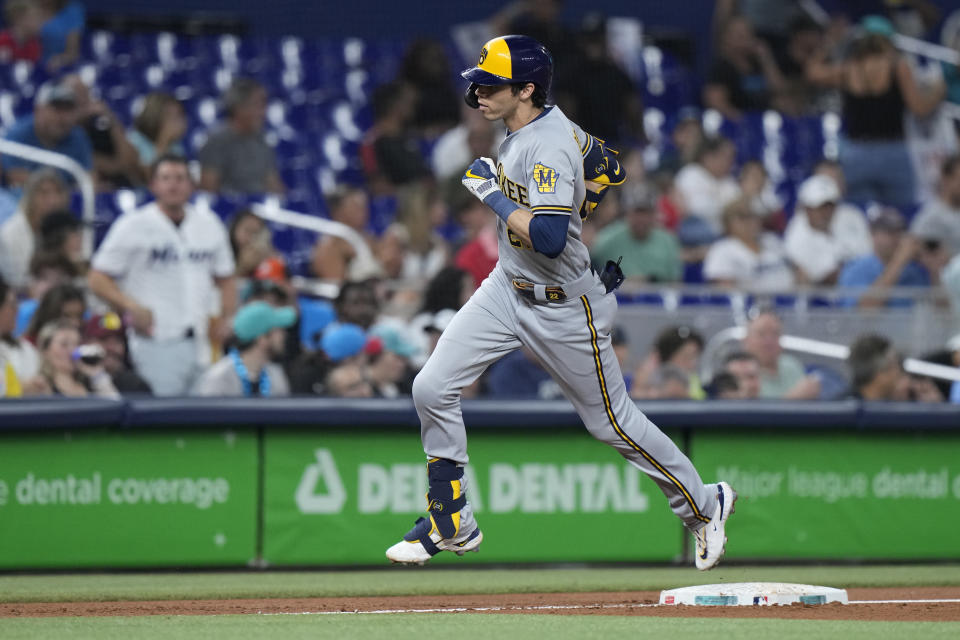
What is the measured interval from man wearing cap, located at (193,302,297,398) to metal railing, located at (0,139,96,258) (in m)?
1.68

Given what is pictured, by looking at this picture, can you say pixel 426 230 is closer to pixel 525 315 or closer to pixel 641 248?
pixel 641 248

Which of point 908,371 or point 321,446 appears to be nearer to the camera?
point 321,446

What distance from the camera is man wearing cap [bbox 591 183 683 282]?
9.98 meters

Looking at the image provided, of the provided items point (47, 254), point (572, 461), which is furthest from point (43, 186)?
point (572, 461)

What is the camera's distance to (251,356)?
7660 millimetres

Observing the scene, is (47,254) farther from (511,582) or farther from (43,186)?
(511,582)

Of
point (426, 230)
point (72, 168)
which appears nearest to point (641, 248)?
point (426, 230)

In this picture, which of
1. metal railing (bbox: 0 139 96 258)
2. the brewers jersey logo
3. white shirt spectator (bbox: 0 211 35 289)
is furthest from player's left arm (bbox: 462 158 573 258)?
metal railing (bbox: 0 139 96 258)

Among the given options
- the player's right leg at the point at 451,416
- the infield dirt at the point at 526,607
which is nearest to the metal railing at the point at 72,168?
the infield dirt at the point at 526,607

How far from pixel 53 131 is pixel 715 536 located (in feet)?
19.4

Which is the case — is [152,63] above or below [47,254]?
above

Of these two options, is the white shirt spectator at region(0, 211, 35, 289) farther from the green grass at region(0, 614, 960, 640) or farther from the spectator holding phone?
the green grass at region(0, 614, 960, 640)

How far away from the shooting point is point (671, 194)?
1150cm

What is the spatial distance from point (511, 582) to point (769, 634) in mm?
2282
